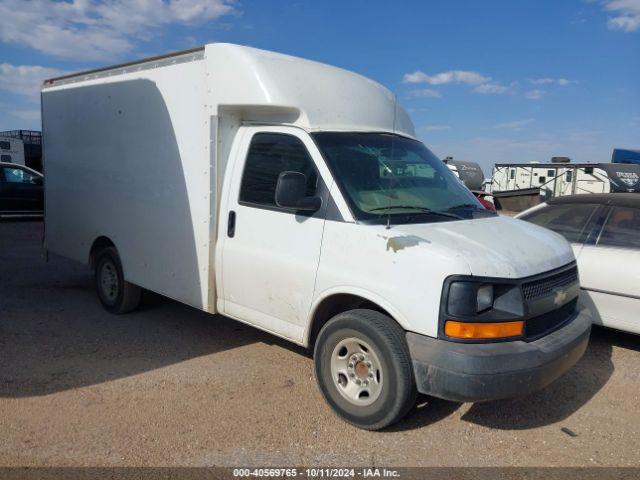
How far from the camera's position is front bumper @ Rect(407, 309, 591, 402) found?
11.1 ft

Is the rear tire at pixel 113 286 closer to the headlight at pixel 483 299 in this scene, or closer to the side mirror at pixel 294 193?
the side mirror at pixel 294 193

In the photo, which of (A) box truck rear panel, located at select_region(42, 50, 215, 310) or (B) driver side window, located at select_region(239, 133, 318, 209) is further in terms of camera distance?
(A) box truck rear panel, located at select_region(42, 50, 215, 310)

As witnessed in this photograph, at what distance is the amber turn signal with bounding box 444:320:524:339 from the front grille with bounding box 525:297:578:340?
0.68 feet

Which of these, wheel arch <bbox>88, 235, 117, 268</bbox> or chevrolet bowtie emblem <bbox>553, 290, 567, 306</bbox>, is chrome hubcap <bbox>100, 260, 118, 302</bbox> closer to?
wheel arch <bbox>88, 235, 117, 268</bbox>

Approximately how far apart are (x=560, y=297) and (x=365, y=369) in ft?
4.87

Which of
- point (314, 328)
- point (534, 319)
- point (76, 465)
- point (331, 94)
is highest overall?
point (331, 94)

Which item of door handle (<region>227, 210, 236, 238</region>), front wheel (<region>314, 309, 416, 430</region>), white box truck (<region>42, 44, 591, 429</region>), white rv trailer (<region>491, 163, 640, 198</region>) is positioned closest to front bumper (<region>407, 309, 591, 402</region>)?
white box truck (<region>42, 44, 591, 429</region>)

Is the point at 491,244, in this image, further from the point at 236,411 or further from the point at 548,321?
the point at 236,411

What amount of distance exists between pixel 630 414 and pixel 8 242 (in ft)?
38.8

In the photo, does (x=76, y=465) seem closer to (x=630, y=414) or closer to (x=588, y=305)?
(x=630, y=414)

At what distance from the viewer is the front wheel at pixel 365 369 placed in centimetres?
363

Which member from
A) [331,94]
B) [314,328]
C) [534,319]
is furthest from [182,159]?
[534,319]

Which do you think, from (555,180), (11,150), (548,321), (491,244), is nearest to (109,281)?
(491,244)

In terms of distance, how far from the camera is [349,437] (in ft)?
12.5
